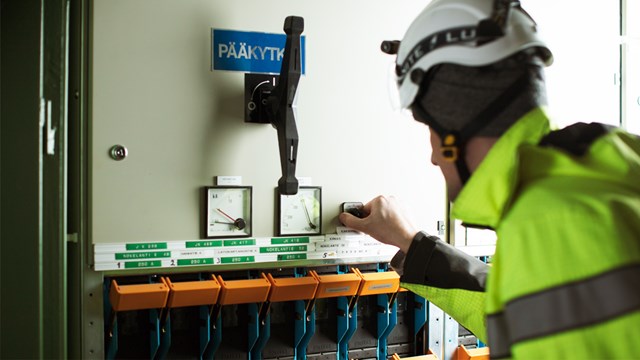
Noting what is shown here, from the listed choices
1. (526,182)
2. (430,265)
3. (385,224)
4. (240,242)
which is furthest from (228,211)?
(526,182)

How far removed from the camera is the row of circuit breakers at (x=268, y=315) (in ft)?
5.53

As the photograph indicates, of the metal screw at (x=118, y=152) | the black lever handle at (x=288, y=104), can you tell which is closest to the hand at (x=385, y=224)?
the black lever handle at (x=288, y=104)

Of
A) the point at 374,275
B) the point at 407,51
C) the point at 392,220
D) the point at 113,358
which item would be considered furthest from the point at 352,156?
the point at 113,358

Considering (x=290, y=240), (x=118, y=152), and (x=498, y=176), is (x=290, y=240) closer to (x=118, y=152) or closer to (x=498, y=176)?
(x=118, y=152)

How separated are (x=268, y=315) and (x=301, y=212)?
0.36 m

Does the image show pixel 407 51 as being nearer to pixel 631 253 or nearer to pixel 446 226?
pixel 631 253

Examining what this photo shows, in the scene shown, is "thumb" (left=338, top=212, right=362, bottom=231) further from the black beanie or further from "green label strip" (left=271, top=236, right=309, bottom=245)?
the black beanie

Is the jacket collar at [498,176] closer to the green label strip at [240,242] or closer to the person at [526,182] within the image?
the person at [526,182]

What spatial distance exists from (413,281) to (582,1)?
58.9 inches

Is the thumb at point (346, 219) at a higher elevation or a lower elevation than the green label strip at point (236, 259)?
higher

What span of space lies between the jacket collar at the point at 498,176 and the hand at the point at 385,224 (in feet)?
2.17

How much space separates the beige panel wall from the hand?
0.29ft

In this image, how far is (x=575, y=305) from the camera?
88cm

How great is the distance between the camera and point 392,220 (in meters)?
1.88
